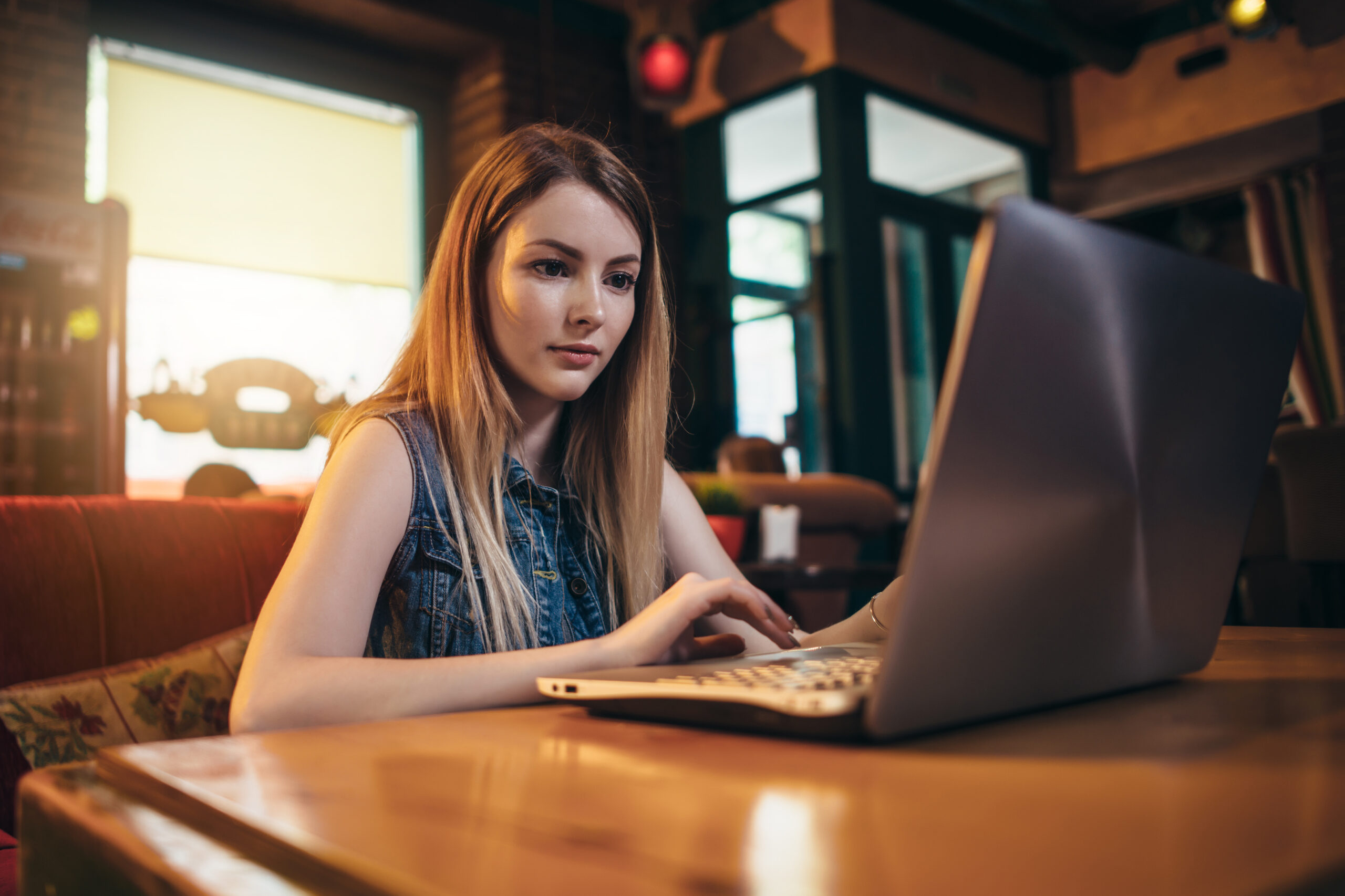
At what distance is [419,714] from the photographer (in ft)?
2.22

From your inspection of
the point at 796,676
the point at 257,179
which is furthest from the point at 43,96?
the point at 796,676

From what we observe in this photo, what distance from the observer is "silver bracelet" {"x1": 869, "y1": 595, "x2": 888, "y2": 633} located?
0.82 metres

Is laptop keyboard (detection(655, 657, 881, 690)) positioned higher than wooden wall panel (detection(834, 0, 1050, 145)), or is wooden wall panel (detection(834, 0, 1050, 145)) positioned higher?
wooden wall panel (detection(834, 0, 1050, 145))

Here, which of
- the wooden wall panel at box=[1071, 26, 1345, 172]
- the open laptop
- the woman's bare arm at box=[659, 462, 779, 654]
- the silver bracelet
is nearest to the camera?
the open laptop

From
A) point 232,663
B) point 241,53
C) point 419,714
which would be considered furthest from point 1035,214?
point 241,53

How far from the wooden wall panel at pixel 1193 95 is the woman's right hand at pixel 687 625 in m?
5.64

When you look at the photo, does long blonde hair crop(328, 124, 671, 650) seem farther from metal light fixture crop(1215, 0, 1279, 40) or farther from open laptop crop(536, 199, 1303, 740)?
metal light fixture crop(1215, 0, 1279, 40)

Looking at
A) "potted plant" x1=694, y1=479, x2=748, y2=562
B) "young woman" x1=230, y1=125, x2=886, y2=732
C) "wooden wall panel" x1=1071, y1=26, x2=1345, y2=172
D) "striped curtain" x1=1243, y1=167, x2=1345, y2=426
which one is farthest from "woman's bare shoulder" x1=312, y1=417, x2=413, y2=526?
"striped curtain" x1=1243, y1=167, x2=1345, y2=426

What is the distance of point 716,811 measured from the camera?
1.00 feet

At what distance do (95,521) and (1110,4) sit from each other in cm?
617

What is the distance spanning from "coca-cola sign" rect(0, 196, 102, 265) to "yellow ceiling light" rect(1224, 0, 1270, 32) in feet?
15.1

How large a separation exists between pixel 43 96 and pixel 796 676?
4435 mm

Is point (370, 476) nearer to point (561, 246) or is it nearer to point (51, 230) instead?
point (561, 246)

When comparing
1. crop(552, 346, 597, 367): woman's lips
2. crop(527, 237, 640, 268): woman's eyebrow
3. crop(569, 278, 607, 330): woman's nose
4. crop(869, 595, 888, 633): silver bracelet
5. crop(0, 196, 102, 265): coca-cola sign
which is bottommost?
crop(869, 595, 888, 633): silver bracelet
